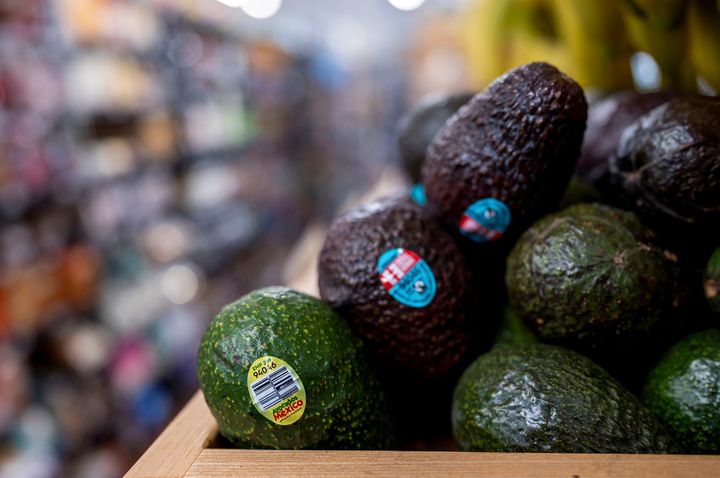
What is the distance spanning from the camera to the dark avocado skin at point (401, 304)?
0.80 m

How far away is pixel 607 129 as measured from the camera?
3.30ft

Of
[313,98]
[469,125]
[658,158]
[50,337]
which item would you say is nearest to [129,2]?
[50,337]

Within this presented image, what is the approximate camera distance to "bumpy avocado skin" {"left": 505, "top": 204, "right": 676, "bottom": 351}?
715 millimetres

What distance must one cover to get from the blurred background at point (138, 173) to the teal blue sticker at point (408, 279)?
0.62m

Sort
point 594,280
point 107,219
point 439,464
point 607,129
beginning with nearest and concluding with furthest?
point 439,464 < point 594,280 < point 607,129 < point 107,219

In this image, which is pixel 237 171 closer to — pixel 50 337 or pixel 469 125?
pixel 50 337

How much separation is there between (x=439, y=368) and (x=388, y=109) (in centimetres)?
1004

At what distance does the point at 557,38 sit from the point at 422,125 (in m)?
0.72

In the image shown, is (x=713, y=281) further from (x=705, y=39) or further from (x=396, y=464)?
(x=705, y=39)

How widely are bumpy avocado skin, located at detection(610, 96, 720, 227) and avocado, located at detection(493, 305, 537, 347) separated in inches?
8.9

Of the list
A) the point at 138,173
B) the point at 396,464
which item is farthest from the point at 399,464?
the point at 138,173

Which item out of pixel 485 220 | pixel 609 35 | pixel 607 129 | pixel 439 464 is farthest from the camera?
pixel 609 35

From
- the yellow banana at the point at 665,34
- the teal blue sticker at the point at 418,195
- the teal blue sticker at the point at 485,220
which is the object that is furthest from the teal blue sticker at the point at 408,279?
the yellow banana at the point at 665,34

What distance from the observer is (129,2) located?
10.3 ft
